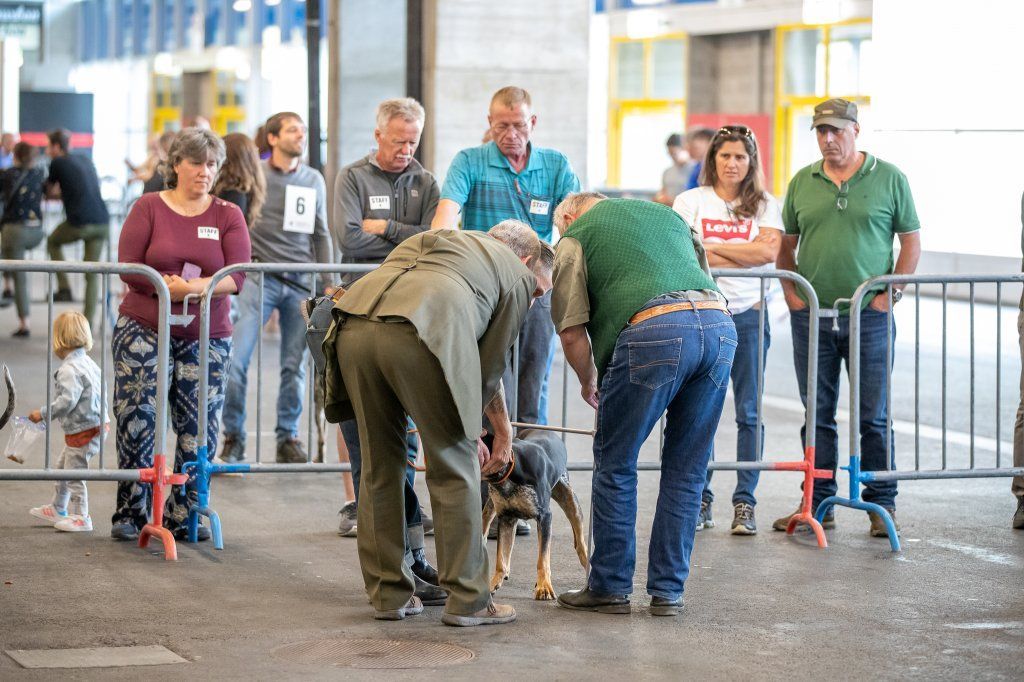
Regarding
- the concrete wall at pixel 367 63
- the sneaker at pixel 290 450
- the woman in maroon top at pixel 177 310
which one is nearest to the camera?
the woman in maroon top at pixel 177 310

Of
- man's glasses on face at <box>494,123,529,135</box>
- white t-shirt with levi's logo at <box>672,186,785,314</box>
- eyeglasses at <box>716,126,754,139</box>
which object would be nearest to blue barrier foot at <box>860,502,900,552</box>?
white t-shirt with levi's logo at <box>672,186,785,314</box>

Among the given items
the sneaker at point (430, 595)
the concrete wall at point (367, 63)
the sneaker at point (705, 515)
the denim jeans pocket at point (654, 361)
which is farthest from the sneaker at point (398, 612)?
the concrete wall at point (367, 63)

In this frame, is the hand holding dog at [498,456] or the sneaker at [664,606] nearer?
the hand holding dog at [498,456]

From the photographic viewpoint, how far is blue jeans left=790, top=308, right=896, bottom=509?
7316 mm

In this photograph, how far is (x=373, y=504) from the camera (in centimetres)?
546

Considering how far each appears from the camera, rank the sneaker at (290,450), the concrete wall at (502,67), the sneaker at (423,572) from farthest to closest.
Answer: the concrete wall at (502,67) → the sneaker at (290,450) → the sneaker at (423,572)

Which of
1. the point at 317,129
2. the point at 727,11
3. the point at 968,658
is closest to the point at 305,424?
the point at 317,129

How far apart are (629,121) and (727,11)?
4.00 meters

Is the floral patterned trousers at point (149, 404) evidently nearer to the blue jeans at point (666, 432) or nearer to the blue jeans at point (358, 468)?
the blue jeans at point (358, 468)

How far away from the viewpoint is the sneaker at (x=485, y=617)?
214 inches

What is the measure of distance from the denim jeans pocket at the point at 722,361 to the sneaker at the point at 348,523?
7.19 feet

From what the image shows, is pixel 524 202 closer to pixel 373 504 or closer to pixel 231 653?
pixel 373 504

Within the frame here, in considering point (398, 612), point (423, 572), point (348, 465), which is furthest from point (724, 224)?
point (398, 612)

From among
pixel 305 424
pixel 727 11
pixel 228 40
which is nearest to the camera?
pixel 305 424
